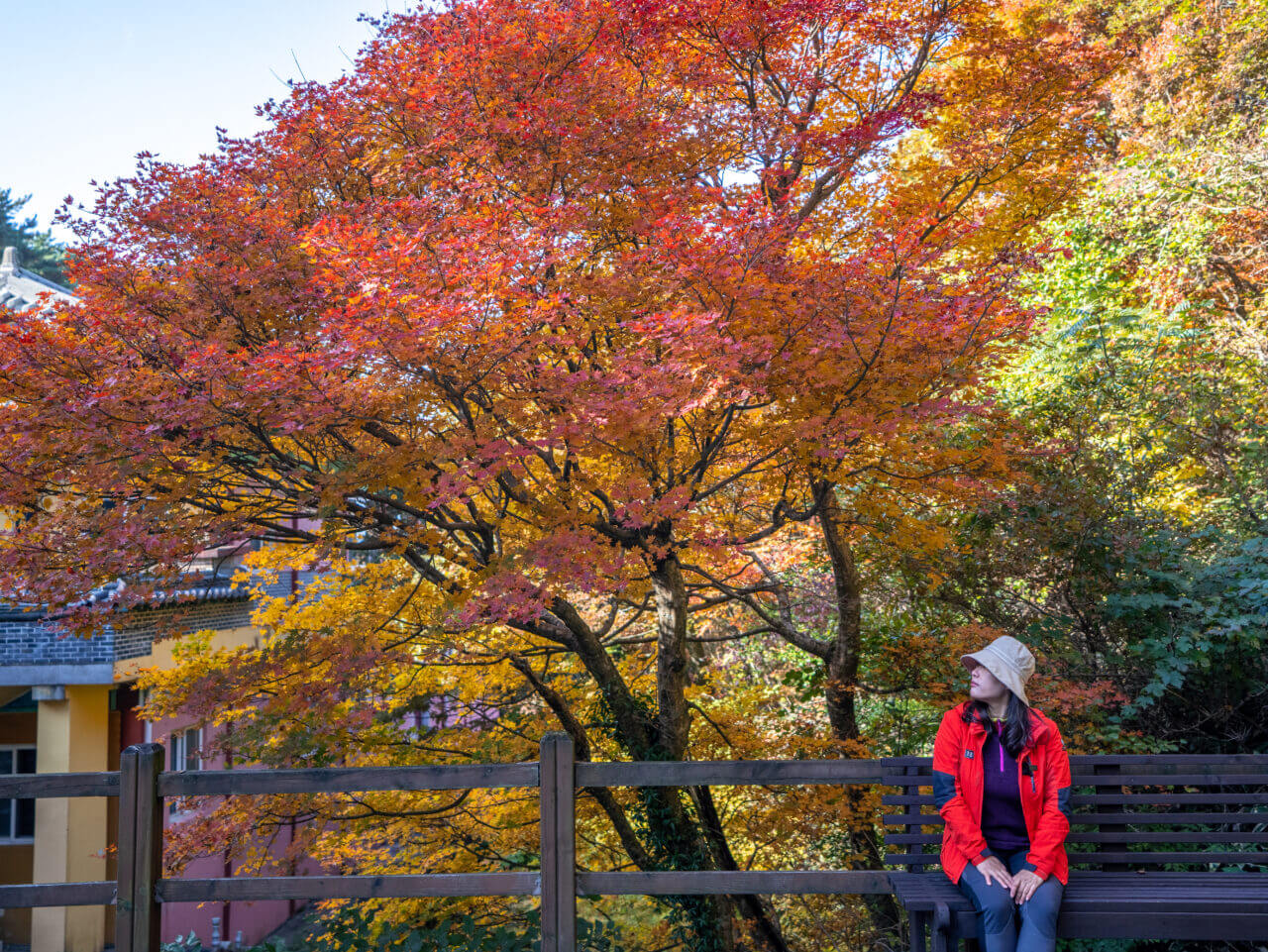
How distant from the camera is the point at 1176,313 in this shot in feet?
34.9

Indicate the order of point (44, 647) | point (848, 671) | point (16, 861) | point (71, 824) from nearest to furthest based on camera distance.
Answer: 1. point (848, 671)
2. point (71, 824)
3. point (44, 647)
4. point (16, 861)

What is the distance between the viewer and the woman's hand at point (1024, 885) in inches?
122

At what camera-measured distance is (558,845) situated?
138 inches

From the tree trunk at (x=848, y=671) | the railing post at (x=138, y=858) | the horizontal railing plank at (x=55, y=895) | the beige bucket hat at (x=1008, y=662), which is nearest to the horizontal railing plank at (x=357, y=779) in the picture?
Result: the railing post at (x=138, y=858)

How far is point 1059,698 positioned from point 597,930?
11.2ft

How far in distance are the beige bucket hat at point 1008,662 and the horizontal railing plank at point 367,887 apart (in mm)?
1952

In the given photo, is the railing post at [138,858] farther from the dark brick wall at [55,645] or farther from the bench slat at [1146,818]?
the dark brick wall at [55,645]

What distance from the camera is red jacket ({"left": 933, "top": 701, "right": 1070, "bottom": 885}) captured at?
125 inches

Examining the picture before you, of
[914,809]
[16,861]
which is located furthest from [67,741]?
[914,809]

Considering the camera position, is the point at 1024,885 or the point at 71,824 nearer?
the point at 1024,885

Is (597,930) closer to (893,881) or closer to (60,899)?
(893,881)

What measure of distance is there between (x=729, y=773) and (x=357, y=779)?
4.95 ft

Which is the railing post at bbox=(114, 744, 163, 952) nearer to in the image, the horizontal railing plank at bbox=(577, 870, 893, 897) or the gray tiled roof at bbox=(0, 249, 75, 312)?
the horizontal railing plank at bbox=(577, 870, 893, 897)

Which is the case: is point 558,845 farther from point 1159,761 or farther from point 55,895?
point 1159,761
